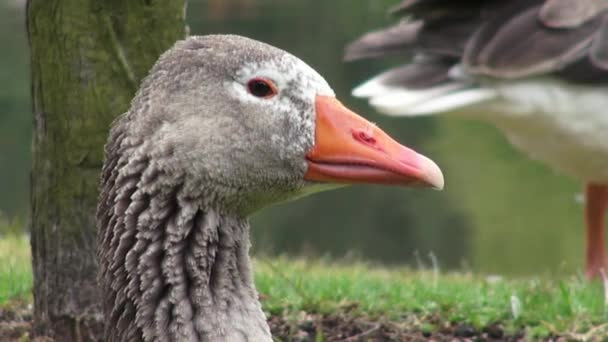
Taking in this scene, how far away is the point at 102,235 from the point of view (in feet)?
10.7

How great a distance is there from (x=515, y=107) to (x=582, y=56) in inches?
23.7

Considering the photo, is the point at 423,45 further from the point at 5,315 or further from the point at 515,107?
the point at 5,315

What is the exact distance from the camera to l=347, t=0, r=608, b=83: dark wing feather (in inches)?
277

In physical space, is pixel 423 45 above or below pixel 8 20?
below

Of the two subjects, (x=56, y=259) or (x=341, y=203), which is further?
(x=341, y=203)

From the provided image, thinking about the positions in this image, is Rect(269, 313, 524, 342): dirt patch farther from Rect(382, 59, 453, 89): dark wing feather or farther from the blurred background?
the blurred background

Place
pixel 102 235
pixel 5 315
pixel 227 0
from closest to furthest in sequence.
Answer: pixel 102 235
pixel 5 315
pixel 227 0

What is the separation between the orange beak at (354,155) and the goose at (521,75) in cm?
420

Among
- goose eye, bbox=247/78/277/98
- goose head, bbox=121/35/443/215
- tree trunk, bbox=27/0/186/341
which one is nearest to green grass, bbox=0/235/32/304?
tree trunk, bbox=27/0/186/341

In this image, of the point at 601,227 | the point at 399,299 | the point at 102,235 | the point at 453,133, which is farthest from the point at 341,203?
the point at 102,235

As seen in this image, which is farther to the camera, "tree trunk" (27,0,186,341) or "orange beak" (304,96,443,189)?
"tree trunk" (27,0,186,341)

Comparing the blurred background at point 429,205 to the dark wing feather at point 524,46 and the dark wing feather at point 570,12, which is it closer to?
the dark wing feather at point 524,46

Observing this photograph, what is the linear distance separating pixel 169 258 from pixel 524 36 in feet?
15.1

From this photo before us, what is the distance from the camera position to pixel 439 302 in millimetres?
5004
